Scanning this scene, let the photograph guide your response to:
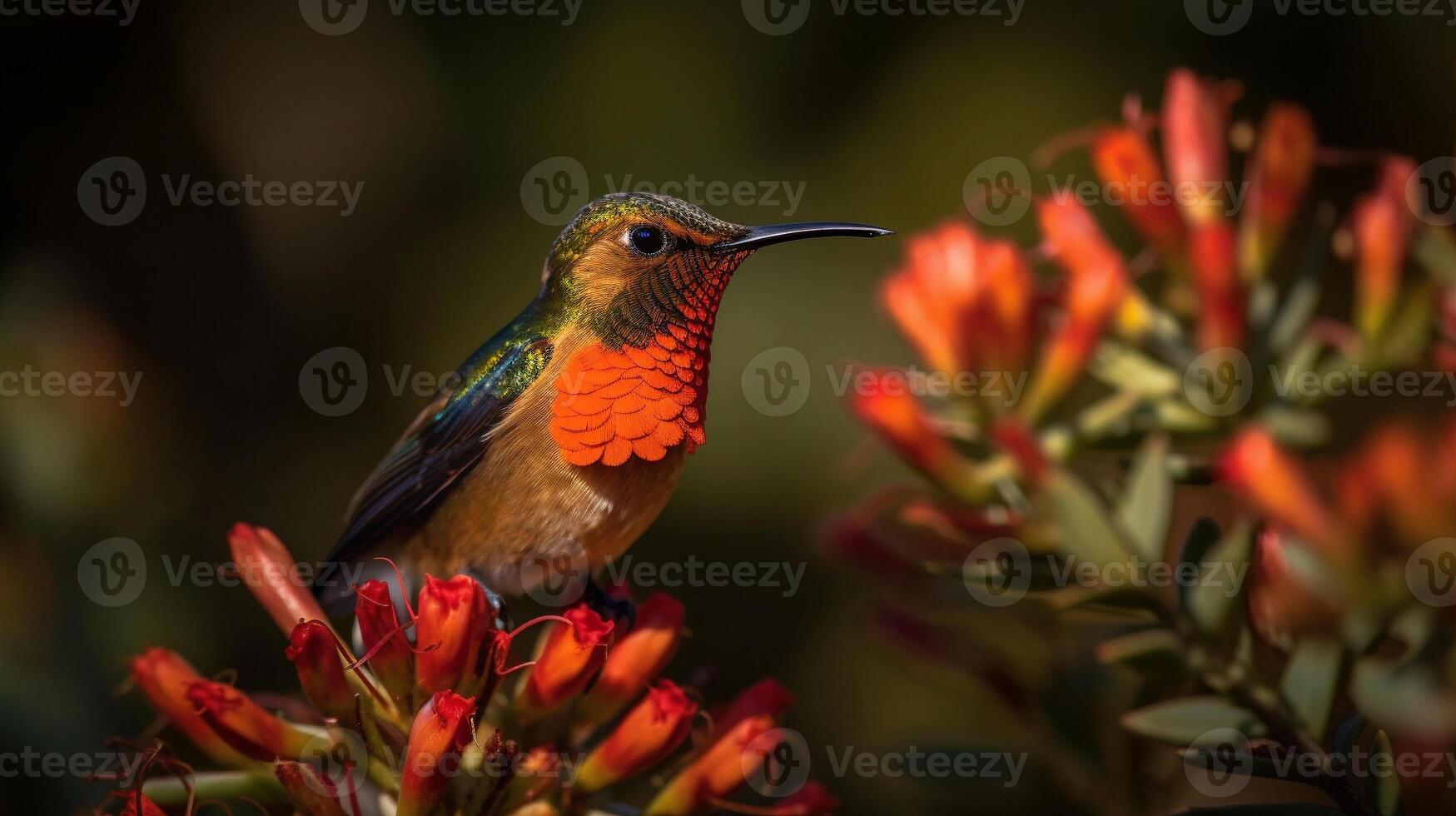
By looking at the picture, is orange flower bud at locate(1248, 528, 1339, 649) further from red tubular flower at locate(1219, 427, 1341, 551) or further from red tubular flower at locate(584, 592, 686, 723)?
red tubular flower at locate(584, 592, 686, 723)

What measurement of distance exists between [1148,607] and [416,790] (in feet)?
2.08

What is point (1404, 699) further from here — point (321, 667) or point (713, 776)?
point (321, 667)

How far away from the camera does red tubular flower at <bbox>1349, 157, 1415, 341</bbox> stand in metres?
1.06

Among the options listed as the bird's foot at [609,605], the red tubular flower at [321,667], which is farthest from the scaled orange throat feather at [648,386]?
the red tubular flower at [321,667]

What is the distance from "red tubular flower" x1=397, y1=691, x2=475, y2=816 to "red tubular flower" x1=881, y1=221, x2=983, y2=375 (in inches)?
20.4

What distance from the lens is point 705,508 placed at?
9.21 ft

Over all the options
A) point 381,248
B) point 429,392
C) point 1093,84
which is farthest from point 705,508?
point 1093,84

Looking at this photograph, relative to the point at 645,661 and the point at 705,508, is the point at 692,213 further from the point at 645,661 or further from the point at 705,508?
the point at 705,508
